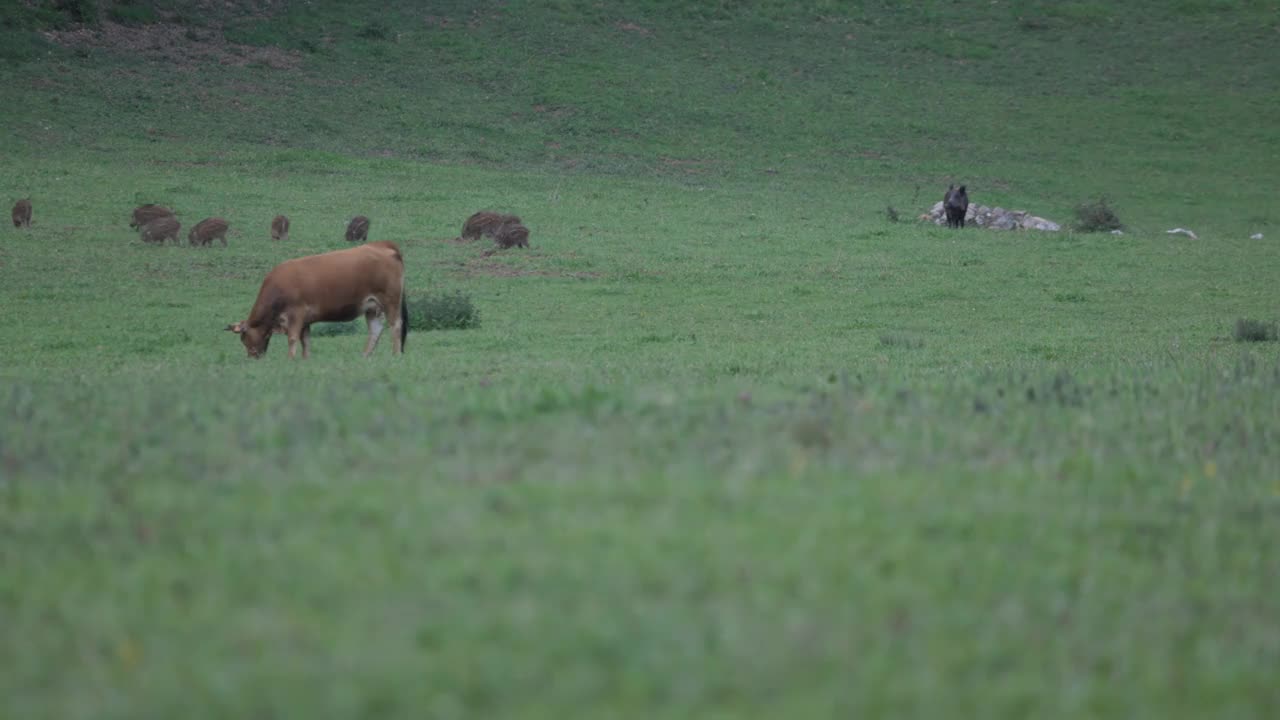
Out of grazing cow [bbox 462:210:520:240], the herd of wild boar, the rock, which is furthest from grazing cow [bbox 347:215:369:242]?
the rock

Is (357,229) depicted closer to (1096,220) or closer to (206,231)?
(206,231)

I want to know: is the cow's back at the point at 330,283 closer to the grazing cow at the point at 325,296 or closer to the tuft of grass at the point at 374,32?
the grazing cow at the point at 325,296

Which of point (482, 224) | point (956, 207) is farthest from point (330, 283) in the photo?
point (956, 207)

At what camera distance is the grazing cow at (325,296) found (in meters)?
17.8

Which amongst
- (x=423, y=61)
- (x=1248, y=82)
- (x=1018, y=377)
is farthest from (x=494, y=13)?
(x=1018, y=377)

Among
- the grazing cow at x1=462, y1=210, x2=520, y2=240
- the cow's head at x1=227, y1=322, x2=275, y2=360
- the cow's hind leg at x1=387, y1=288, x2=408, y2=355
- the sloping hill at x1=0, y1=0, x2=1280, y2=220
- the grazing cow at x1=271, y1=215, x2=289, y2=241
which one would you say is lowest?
the cow's head at x1=227, y1=322, x2=275, y2=360

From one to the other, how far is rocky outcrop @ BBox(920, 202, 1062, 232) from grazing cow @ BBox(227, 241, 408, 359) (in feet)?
81.4

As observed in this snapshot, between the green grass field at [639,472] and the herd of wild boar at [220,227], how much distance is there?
52 centimetres

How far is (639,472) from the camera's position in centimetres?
736

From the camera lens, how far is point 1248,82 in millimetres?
64375

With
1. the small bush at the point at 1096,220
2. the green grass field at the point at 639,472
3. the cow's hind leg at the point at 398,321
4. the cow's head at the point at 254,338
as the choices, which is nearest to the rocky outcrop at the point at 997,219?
the small bush at the point at 1096,220

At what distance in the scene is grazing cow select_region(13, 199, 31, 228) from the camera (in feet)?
99.5

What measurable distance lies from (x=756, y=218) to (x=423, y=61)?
26213 millimetres

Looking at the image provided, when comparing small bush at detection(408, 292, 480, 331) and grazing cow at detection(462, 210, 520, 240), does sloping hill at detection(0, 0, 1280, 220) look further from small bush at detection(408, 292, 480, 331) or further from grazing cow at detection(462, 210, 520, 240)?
small bush at detection(408, 292, 480, 331)
